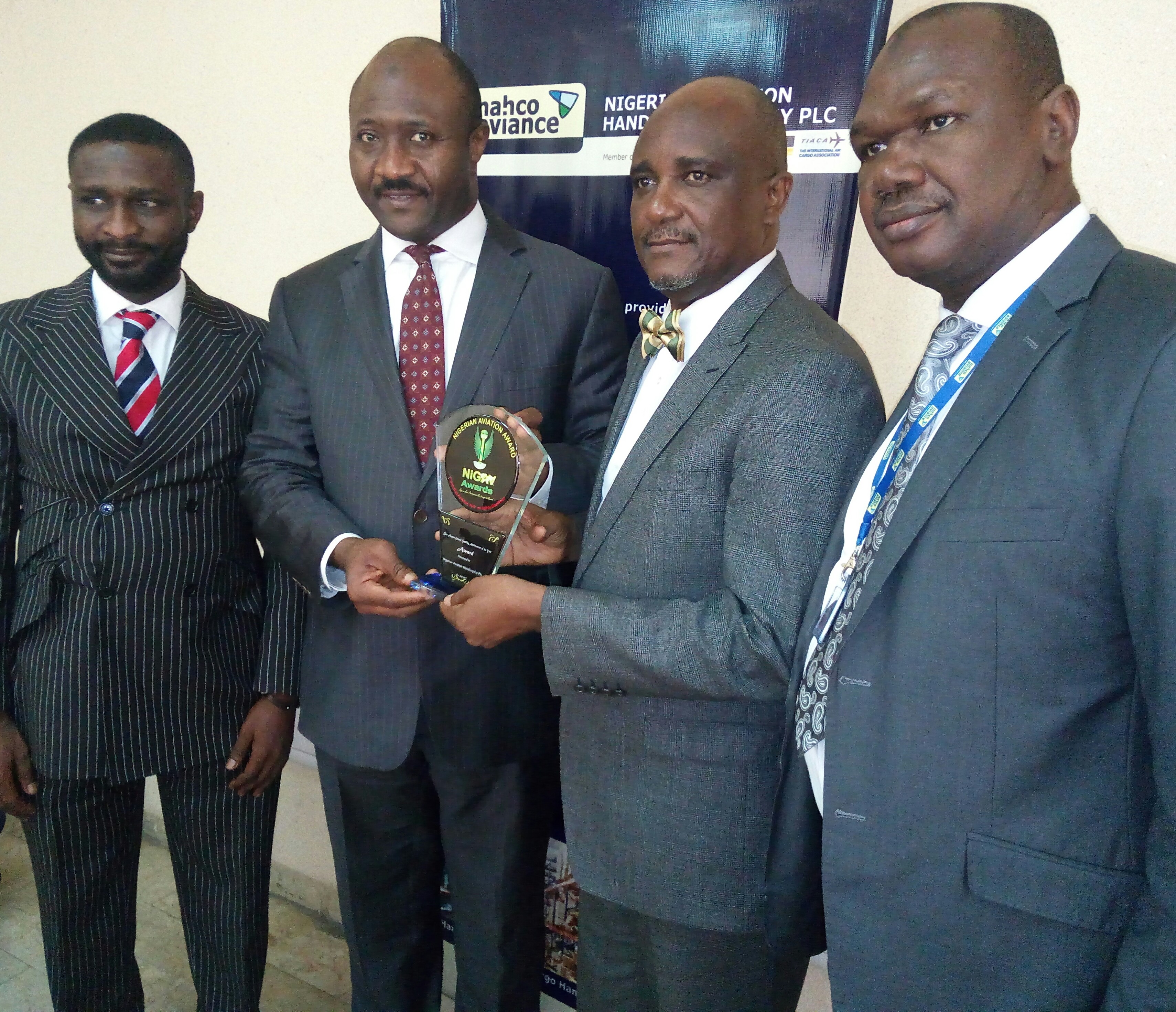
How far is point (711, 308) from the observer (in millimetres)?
1635

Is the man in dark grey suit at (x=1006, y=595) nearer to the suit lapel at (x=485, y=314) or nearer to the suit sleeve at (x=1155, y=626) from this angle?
the suit sleeve at (x=1155, y=626)

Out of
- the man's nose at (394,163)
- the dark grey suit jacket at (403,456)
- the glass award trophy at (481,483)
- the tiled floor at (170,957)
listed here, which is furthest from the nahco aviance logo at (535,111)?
the tiled floor at (170,957)

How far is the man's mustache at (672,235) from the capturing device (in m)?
1.59

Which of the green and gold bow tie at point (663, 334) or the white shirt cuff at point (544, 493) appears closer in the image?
the green and gold bow tie at point (663, 334)

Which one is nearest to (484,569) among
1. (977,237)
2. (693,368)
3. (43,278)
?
(693,368)

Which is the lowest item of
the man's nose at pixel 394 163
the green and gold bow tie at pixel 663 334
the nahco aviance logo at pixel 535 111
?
the green and gold bow tie at pixel 663 334

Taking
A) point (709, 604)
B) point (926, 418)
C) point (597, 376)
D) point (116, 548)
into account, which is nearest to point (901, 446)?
point (926, 418)

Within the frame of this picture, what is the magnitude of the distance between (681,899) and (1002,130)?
1313mm

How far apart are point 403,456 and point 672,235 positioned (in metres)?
0.76

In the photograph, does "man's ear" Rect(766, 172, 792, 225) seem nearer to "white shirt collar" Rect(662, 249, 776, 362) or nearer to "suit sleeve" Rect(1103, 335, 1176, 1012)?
"white shirt collar" Rect(662, 249, 776, 362)

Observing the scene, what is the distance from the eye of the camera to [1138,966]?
1.00 m

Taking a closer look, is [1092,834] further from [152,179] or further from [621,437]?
[152,179]

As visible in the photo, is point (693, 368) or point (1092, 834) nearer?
point (1092, 834)

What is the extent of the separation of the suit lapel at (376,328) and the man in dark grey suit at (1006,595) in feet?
3.49
